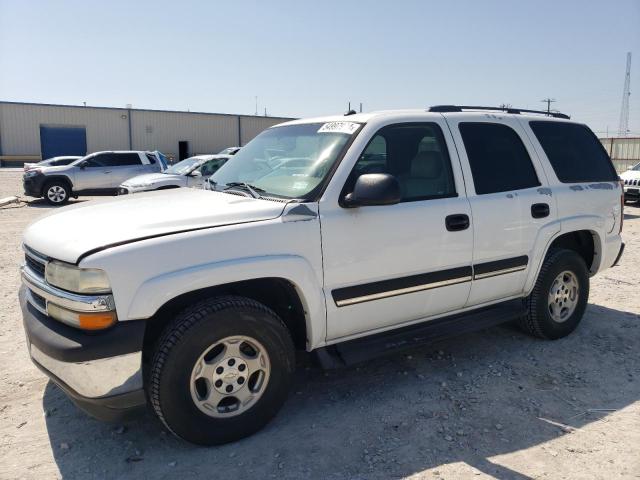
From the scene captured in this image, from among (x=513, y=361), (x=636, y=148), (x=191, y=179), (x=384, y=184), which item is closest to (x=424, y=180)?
(x=384, y=184)

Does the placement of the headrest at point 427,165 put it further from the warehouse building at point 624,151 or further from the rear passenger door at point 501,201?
the warehouse building at point 624,151

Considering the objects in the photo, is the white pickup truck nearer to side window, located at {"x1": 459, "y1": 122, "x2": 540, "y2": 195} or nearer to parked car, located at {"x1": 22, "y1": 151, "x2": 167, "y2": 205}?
side window, located at {"x1": 459, "y1": 122, "x2": 540, "y2": 195}

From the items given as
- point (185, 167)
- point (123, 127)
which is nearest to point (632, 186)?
point (185, 167)

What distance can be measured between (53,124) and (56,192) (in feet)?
86.2

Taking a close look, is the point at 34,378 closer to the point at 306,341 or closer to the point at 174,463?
the point at 174,463

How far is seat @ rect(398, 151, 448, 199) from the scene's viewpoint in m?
3.54

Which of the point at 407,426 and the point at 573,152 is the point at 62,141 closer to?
the point at 573,152

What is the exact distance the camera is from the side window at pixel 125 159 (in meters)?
15.8

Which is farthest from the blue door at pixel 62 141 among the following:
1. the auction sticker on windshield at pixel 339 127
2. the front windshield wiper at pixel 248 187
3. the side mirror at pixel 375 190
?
the side mirror at pixel 375 190

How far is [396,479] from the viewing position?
2729mm

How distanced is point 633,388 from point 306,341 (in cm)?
246

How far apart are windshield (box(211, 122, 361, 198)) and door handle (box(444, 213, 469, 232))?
0.90 meters

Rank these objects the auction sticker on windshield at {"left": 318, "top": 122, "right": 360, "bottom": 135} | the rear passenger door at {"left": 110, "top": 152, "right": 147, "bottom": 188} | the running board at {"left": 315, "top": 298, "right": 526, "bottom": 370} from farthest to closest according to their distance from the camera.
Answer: the rear passenger door at {"left": 110, "top": 152, "right": 147, "bottom": 188} → the auction sticker on windshield at {"left": 318, "top": 122, "right": 360, "bottom": 135} → the running board at {"left": 315, "top": 298, "right": 526, "bottom": 370}

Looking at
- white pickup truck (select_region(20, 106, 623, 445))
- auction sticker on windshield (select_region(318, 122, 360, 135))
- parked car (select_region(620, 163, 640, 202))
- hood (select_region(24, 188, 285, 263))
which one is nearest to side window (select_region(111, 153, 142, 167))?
white pickup truck (select_region(20, 106, 623, 445))
